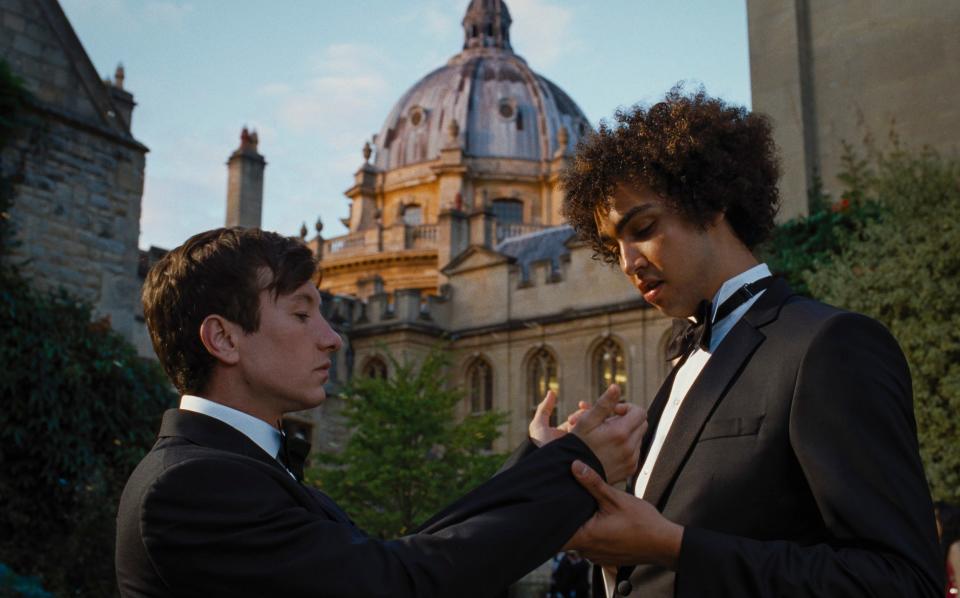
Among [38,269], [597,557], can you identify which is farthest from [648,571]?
[38,269]

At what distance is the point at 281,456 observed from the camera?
272 cm

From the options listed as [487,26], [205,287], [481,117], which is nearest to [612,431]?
[205,287]

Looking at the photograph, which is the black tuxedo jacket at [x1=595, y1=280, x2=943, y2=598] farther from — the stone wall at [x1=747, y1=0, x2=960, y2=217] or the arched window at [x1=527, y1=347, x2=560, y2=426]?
the arched window at [x1=527, y1=347, x2=560, y2=426]

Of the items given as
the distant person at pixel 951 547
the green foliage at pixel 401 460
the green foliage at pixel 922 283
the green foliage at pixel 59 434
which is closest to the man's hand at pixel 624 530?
the distant person at pixel 951 547

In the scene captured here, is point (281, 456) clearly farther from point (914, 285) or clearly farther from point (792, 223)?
point (792, 223)

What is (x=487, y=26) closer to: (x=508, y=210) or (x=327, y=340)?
(x=508, y=210)

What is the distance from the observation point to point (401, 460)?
21.3 m

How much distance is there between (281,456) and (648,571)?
916 millimetres

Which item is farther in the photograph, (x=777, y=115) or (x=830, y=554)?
(x=777, y=115)

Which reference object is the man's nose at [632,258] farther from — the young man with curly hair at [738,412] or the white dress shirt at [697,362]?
the white dress shirt at [697,362]

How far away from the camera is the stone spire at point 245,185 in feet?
104

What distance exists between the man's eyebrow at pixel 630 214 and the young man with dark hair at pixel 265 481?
0.55 meters

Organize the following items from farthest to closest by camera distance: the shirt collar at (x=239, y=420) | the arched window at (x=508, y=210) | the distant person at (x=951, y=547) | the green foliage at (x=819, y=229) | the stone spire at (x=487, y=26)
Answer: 1. the stone spire at (x=487, y=26)
2. the arched window at (x=508, y=210)
3. the green foliage at (x=819, y=229)
4. the distant person at (x=951, y=547)
5. the shirt collar at (x=239, y=420)

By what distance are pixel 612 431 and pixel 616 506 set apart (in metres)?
0.19
